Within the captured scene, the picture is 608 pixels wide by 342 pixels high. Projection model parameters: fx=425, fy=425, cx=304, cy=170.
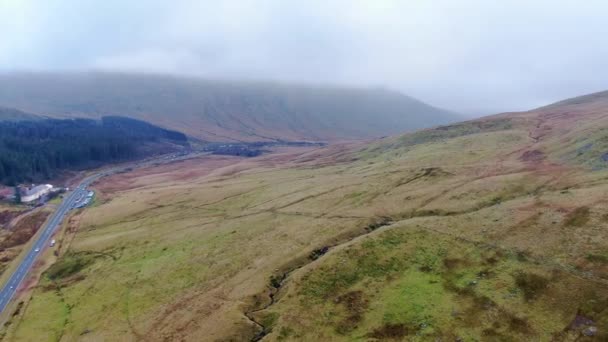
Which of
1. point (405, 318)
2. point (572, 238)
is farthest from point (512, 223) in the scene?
point (405, 318)

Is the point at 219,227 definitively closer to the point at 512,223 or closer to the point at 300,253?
the point at 300,253

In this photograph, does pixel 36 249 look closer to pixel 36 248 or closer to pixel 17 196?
pixel 36 248

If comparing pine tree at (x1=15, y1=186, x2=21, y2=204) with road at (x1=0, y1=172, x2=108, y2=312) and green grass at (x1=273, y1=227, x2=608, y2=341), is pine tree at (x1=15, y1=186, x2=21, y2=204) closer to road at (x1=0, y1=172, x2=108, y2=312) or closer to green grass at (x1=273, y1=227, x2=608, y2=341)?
road at (x1=0, y1=172, x2=108, y2=312)

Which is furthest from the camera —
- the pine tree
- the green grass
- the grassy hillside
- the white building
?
the white building

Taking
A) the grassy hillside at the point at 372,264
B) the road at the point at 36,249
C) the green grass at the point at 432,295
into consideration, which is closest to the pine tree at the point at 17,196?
the road at the point at 36,249

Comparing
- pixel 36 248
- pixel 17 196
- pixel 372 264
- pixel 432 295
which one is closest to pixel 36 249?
pixel 36 248

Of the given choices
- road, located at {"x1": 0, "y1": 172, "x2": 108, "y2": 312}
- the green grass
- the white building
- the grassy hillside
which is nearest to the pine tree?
the white building
